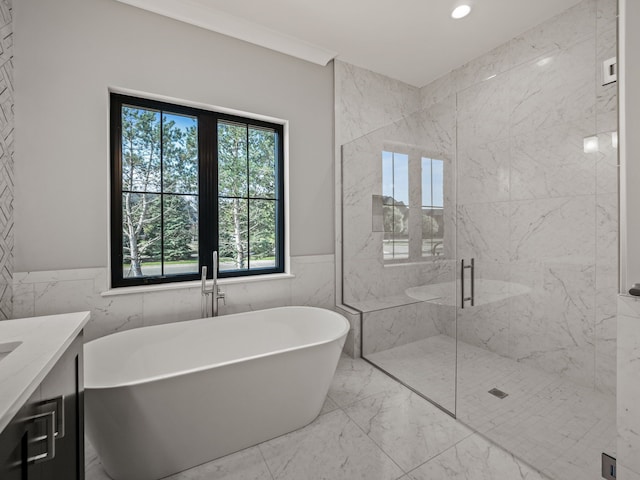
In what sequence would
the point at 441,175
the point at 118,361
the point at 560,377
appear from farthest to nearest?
the point at 441,175 < the point at 118,361 < the point at 560,377

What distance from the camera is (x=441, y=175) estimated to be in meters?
2.25

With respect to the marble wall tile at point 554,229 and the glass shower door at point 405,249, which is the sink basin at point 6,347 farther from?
the marble wall tile at point 554,229

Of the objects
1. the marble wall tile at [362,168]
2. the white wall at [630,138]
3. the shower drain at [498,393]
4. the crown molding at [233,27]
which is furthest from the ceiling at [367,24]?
the shower drain at [498,393]

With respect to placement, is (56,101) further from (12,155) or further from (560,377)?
(560,377)

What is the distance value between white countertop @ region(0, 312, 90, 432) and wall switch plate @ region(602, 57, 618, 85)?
231cm

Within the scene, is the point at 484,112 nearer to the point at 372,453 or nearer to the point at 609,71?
the point at 609,71

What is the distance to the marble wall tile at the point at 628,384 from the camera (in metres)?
1.09

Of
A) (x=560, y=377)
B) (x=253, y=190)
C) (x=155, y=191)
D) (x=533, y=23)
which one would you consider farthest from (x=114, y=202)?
(x=533, y=23)

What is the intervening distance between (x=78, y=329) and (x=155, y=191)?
1426mm

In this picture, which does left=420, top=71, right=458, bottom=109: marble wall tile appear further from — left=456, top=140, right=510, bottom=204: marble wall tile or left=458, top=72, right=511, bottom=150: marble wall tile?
left=456, top=140, right=510, bottom=204: marble wall tile

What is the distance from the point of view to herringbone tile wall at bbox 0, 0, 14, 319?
1.70 m

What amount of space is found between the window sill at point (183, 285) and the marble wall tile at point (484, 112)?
1.82 meters

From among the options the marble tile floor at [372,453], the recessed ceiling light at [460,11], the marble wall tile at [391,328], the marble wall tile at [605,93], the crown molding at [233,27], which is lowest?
the marble tile floor at [372,453]

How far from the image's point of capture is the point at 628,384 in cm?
112
